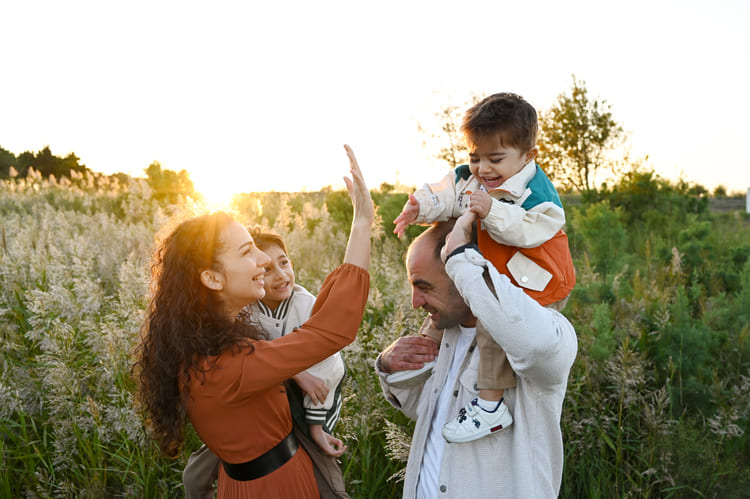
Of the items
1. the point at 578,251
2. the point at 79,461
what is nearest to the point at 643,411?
the point at 79,461

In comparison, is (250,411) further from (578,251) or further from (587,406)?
(578,251)

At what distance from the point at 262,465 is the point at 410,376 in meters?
0.75

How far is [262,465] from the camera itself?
7.07ft

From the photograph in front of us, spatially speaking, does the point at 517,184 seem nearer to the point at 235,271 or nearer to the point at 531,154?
the point at 531,154

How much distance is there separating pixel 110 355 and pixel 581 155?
101ft

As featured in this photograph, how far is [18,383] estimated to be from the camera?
155 inches

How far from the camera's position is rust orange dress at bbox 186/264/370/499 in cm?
194

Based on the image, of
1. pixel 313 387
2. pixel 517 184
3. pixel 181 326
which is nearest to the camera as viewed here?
pixel 181 326

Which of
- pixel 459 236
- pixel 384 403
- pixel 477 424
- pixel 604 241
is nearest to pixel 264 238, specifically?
pixel 459 236

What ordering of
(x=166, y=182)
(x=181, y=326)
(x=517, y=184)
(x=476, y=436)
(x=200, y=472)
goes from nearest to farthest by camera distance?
(x=476, y=436), (x=181, y=326), (x=517, y=184), (x=200, y=472), (x=166, y=182)

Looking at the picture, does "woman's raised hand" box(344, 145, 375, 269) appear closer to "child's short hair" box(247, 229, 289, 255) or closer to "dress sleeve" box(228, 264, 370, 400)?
"dress sleeve" box(228, 264, 370, 400)

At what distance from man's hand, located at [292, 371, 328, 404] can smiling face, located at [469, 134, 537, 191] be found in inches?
45.0

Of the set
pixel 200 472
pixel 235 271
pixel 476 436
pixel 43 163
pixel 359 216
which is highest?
pixel 43 163

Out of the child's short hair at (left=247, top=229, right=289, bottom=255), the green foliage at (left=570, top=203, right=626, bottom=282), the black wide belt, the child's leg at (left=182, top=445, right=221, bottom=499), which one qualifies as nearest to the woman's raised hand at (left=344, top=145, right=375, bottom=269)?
Result: the child's short hair at (left=247, top=229, right=289, bottom=255)
